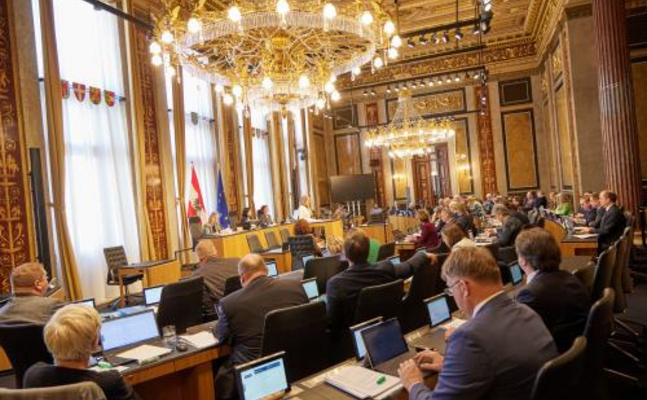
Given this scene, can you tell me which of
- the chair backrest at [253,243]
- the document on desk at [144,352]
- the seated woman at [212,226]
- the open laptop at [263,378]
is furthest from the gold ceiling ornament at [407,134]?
the open laptop at [263,378]

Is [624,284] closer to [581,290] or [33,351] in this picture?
[581,290]

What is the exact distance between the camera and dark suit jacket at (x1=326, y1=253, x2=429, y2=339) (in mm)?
3309

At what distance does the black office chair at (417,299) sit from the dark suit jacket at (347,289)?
380mm

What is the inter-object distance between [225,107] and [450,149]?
8.36 metres

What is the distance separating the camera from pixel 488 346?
1.57 m

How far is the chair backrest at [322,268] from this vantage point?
15.7 feet

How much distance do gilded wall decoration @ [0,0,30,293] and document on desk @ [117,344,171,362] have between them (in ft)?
13.1

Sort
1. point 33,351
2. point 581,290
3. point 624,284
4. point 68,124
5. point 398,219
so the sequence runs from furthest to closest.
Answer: point 398,219
point 68,124
point 624,284
point 33,351
point 581,290

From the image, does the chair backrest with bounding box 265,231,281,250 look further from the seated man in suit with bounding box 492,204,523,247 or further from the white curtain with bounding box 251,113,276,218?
the seated man in suit with bounding box 492,204,523,247

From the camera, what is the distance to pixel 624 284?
477cm

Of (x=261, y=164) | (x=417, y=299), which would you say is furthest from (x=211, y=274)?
(x=261, y=164)

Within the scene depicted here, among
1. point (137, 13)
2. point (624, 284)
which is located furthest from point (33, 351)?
point (137, 13)

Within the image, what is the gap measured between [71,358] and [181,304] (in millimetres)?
1932

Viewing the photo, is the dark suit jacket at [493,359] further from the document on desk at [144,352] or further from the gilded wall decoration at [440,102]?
the gilded wall decoration at [440,102]
